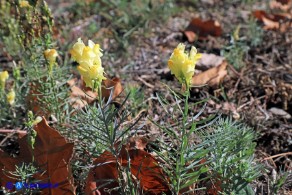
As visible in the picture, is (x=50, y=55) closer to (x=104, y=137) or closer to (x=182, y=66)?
(x=104, y=137)

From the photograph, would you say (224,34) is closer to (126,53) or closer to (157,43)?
(157,43)

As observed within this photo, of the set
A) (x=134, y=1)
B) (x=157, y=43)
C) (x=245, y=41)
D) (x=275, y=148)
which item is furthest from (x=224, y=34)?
(x=275, y=148)

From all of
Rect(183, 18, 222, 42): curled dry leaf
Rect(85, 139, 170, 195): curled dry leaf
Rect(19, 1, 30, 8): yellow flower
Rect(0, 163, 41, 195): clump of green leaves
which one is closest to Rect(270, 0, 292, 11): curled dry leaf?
Rect(183, 18, 222, 42): curled dry leaf

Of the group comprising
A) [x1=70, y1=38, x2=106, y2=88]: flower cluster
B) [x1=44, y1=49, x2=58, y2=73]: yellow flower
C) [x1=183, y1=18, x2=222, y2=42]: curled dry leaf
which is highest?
[x1=70, y1=38, x2=106, y2=88]: flower cluster

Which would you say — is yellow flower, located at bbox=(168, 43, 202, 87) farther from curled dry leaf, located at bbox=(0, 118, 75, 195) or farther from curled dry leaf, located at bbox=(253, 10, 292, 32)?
curled dry leaf, located at bbox=(253, 10, 292, 32)

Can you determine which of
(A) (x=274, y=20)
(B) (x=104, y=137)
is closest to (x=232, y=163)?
(B) (x=104, y=137)

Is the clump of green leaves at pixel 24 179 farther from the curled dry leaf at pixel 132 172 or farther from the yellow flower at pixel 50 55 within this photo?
the yellow flower at pixel 50 55

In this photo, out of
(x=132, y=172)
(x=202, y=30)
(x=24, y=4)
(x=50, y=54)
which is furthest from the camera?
(x=202, y=30)
